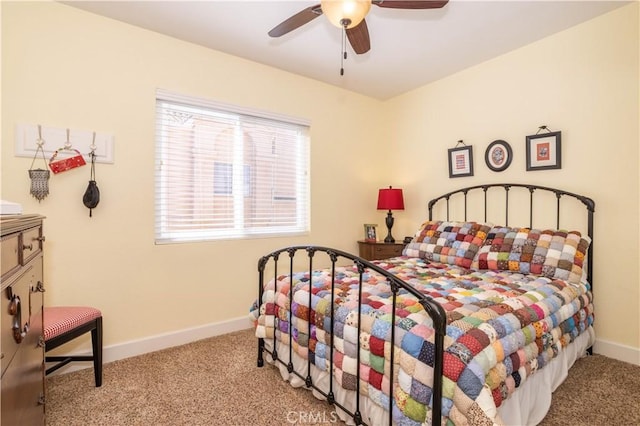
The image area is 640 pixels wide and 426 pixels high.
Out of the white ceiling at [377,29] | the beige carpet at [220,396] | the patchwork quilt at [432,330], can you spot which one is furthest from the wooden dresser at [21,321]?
the white ceiling at [377,29]

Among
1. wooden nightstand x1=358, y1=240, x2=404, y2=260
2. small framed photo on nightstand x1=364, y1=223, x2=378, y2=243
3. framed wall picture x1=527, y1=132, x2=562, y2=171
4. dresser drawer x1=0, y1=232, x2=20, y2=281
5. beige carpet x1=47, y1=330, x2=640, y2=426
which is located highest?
framed wall picture x1=527, y1=132, x2=562, y2=171

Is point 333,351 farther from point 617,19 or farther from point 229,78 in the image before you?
point 617,19

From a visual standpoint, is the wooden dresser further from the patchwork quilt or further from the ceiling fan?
the ceiling fan

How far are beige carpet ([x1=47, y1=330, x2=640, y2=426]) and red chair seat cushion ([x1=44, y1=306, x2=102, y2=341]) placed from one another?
444 mm

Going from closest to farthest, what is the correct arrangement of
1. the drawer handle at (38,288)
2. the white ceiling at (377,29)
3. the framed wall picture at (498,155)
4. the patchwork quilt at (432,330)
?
the patchwork quilt at (432,330) → the drawer handle at (38,288) → the white ceiling at (377,29) → the framed wall picture at (498,155)

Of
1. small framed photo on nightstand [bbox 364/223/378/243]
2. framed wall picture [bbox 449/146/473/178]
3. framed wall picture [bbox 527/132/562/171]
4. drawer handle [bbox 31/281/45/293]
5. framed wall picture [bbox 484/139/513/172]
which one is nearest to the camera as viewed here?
drawer handle [bbox 31/281/45/293]

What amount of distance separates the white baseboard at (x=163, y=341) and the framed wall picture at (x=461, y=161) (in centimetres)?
256

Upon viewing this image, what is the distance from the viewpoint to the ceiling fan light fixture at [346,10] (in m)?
1.58

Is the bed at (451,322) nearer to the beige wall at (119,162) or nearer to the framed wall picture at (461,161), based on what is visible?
the framed wall picture at (461,161)

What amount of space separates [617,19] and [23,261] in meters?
3.75

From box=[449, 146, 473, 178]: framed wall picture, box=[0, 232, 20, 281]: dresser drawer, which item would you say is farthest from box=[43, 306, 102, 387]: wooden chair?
box=[449, 146, 473, 178]: framed wall picture

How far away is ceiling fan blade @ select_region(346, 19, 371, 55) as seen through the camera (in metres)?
1.88

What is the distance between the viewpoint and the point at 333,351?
1593mm

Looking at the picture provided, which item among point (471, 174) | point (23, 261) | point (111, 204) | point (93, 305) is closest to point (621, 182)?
point (471, 174)
